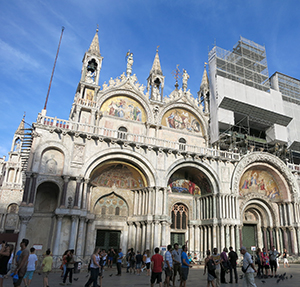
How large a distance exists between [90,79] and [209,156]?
39.0 feet

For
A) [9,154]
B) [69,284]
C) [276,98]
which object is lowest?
[69,284]

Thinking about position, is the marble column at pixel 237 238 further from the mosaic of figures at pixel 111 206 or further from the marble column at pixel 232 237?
the mosaic of figures at pixel 111 206

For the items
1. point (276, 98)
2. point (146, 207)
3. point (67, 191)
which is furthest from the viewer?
point (276, 98)

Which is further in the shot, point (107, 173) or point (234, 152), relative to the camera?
point (234, 152)

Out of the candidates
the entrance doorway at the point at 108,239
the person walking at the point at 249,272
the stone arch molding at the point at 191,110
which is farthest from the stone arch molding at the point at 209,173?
the person walking at the point at 249,272

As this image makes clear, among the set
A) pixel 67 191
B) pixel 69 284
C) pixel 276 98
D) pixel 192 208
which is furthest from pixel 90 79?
Answer: pixel 276 98

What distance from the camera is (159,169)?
2045cm

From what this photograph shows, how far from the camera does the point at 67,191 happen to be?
57.4 feet

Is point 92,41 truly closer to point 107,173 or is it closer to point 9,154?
point 107,173

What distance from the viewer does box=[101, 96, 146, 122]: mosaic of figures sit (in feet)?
75.8

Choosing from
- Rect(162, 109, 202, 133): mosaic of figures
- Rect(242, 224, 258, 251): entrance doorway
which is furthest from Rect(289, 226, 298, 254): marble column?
Rect(162, 109, 202, 133): mosaic of figures

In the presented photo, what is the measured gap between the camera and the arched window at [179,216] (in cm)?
2241

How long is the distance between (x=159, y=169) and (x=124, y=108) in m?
6.58

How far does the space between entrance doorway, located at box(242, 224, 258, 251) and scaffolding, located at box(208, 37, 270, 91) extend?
15.6 m
